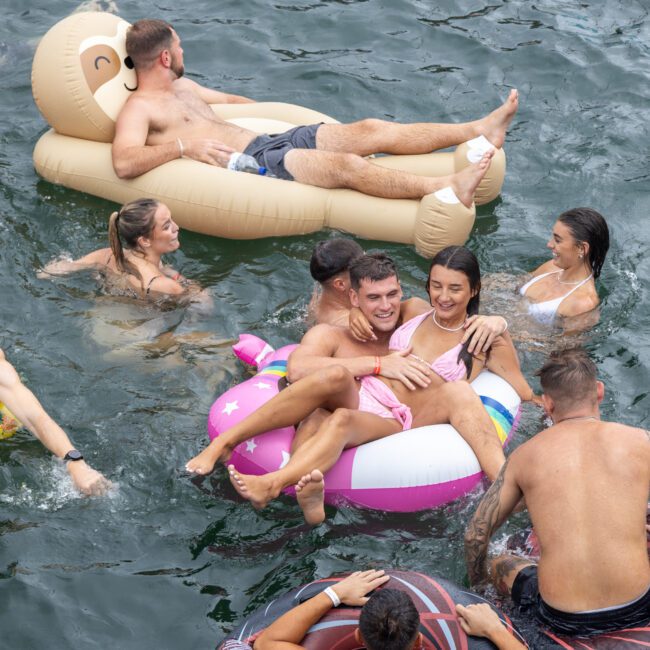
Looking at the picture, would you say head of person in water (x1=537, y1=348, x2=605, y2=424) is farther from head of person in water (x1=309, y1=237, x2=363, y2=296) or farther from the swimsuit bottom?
head of person in water (x1=309, y1=237, x2=363, y2=296)

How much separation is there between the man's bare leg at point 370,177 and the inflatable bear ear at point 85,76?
4.92 feet

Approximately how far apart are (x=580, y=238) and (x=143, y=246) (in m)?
2.98

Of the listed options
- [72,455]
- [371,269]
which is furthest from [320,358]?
[72,455]

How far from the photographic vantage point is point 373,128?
795cm

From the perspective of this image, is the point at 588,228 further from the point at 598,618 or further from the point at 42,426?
the point at 42,426

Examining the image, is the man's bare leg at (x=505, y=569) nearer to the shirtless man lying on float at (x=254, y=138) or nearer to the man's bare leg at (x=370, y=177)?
the man's bare leg at (x=370, y=177)

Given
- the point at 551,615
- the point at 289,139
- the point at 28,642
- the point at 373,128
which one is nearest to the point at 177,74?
the point at 289,139

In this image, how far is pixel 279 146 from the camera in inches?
315

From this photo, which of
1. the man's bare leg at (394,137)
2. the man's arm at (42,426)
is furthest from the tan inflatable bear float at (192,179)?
the man's arm at (42,426)

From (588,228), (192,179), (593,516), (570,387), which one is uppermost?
(570,387)

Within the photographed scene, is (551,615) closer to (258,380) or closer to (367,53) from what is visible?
(258,380)

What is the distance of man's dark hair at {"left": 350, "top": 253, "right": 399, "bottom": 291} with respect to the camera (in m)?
5.68

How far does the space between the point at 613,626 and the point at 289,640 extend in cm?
137

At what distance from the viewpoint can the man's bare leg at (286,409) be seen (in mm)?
5305
